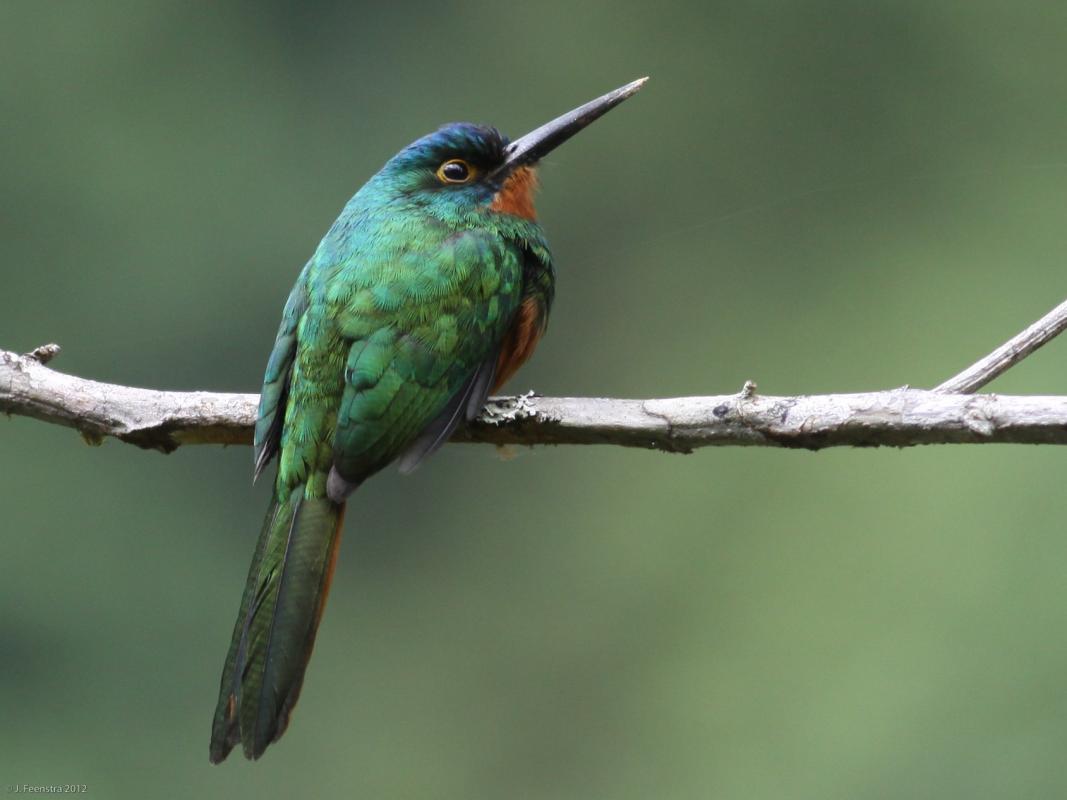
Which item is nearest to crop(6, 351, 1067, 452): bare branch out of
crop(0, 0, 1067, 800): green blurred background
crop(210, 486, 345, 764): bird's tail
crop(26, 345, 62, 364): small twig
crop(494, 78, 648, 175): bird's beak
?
crop(26, 345, 62, 364): small twig

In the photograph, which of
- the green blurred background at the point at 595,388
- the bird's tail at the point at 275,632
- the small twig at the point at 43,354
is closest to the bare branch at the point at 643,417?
the small twig at the point at 43,354

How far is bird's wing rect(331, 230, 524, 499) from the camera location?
2.51m

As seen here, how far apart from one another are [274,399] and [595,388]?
148 inches

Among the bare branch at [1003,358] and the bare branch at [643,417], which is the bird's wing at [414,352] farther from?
the bare branch at [1003,358]

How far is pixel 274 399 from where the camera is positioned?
8.57ft

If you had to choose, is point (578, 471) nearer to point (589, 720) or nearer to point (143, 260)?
point (589, 720)

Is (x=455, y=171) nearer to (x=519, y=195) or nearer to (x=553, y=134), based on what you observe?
(x=519, y=195)

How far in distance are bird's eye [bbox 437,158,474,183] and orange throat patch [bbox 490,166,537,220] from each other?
92 millimetres

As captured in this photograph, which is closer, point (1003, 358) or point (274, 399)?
point (1003, 358)

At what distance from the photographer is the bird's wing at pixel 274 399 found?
2596 mm

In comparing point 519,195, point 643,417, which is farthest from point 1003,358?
point 519,195

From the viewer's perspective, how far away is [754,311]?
21.7ft

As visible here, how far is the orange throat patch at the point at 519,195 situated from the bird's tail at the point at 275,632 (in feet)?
3.11

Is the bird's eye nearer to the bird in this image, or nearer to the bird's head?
the bird's head
